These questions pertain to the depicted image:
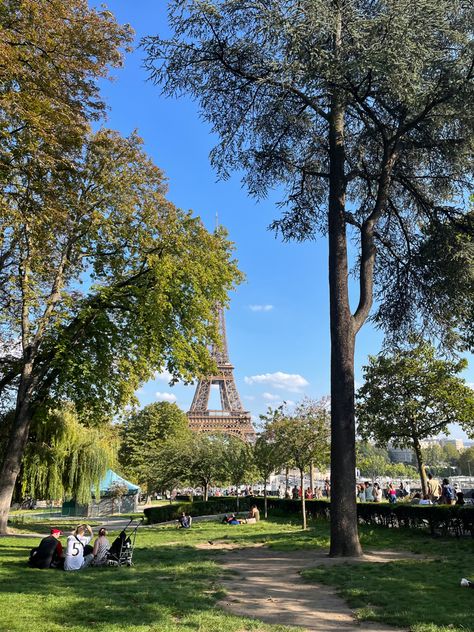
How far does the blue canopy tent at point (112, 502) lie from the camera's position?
116ft

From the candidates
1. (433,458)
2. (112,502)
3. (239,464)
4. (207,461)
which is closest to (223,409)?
(112,502)

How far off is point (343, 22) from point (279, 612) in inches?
454

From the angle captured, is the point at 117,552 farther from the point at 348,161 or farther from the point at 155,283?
the point at 348,161

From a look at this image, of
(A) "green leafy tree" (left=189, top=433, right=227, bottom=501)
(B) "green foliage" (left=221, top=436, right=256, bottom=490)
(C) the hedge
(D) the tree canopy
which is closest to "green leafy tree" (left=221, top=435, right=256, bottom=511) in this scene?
(B) "green foliage" (left=221, top=436, right=256, bottom=490)

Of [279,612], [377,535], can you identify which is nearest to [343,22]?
[279,612]

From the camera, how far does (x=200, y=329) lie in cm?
1833

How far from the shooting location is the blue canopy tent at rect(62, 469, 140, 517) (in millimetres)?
35406

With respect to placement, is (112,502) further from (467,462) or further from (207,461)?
(467,462)

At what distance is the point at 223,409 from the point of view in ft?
238

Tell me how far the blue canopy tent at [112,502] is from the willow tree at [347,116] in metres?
23.8

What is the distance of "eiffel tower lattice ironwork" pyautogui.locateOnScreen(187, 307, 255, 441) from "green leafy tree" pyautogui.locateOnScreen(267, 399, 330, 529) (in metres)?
42.5

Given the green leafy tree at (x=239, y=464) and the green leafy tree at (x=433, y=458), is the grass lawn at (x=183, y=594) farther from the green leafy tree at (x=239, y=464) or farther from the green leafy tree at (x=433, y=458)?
the green leafy tree at (x=433, y=458)

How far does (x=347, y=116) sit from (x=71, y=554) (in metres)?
13.3

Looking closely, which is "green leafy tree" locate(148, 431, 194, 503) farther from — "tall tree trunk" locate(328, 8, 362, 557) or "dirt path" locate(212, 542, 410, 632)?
"tall tree trunk" locate(328, 8, 362, 557)
